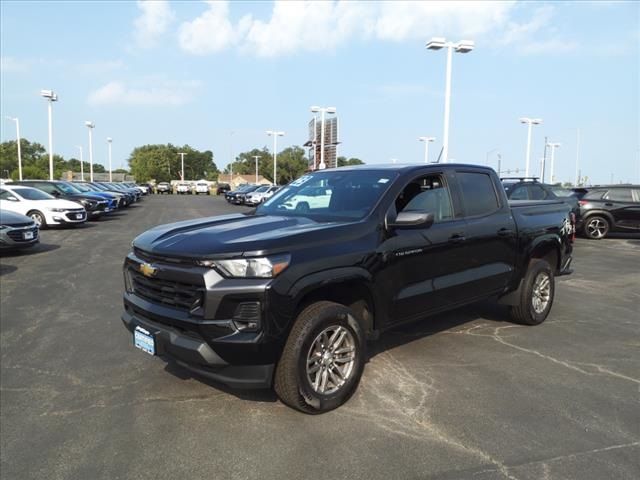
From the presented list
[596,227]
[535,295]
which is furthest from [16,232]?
[596,227]

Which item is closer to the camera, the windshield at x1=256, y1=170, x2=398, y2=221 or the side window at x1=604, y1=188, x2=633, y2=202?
the windshield at x1=256, y1=170, x2=398, y2=221

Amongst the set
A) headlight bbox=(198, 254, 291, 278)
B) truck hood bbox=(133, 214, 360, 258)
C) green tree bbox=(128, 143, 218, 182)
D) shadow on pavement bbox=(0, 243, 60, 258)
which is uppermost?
green tree bbox=(128, 143, 218, 182)

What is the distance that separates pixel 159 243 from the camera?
379 centimetres

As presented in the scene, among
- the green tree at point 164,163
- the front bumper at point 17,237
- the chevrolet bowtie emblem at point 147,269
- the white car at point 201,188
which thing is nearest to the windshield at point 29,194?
the front bumper at point 17,237

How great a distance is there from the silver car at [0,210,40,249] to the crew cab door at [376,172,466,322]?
32.7 feet

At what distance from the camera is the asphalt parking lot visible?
3051mm

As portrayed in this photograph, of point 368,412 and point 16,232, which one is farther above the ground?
point 16,232

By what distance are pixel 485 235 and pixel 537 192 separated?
10173 mm

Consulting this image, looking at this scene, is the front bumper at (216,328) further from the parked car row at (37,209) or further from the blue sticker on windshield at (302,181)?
the parked car row at (37,209)

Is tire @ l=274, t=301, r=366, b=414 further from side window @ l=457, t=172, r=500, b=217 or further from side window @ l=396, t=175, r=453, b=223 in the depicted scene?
side window @ l=457, t=172, r=500, b=217

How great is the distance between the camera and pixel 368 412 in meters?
3.71

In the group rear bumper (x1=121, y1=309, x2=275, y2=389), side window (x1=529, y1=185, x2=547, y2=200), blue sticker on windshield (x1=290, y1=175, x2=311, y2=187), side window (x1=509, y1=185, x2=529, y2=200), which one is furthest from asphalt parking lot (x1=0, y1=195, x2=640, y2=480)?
side window (x1=529, y1=185, x2=547, y2=200)

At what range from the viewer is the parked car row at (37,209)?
1108cm

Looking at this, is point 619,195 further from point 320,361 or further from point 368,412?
Result: point 320,361
